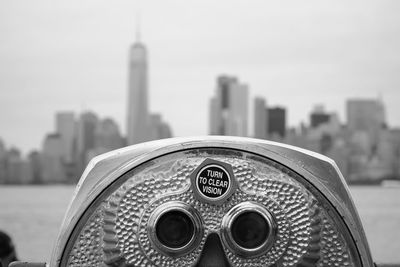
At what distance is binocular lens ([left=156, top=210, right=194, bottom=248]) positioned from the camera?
5.32 feet

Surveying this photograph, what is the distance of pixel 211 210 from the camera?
5.36 ft

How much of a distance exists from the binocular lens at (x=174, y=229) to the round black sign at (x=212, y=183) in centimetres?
6

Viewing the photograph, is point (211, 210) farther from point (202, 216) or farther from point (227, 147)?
point (227, 147)

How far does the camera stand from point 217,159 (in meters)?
1.68

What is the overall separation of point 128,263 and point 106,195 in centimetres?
15

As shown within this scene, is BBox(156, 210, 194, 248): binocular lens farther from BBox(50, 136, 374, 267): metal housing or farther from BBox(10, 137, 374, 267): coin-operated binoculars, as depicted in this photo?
BBox(50, 136, 374, 267): metal housing

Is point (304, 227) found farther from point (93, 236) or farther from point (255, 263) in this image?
point (93, 236)

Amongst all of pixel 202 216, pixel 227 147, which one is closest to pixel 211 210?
pixel 202 216

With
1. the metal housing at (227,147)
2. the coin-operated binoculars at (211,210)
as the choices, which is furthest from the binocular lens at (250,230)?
the metal housing at (227,147)

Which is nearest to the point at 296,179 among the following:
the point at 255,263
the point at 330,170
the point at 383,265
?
the point at 330,170

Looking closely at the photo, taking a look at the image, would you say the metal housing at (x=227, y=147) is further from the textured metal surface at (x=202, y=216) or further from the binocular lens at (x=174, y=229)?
the binocular lens at (x=174, y=229)

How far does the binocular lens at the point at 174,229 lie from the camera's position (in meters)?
1.62

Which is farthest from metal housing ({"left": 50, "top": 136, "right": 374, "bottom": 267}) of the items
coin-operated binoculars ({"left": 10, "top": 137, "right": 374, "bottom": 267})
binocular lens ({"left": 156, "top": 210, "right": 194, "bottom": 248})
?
binocular lens ({"left": 156, "top": 210, "right": 194, "bottom": 248})

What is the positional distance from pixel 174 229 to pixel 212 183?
12 centimetres
